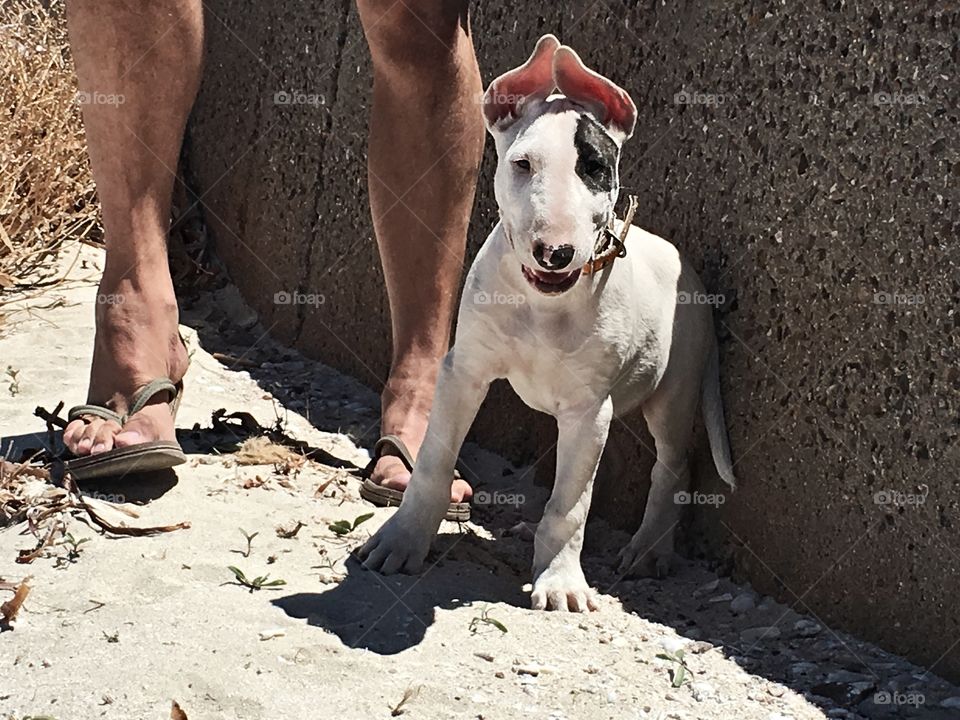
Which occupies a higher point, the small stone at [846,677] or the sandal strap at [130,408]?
the sandal strap at [130,408]

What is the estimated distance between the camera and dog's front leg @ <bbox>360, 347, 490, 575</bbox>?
7.99 ft

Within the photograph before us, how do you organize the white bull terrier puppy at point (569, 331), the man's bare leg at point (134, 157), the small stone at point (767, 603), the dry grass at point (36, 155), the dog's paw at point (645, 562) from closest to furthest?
the white bull terrier puppy at point (569, 331) → the small stone at point (767, 603) → the dog's paw at point (645, 562) → the man's bare leg at point (134, 157) → the dry grass at point (36, 155)

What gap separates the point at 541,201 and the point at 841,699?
0.92 meters

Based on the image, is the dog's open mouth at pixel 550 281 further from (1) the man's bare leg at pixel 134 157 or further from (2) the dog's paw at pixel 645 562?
(1) the man's bare leg at pixel 134 157

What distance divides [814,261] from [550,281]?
1.92 feet

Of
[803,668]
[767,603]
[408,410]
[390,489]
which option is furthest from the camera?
[408,410]

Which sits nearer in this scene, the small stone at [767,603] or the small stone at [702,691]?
the small stone at [702,691]

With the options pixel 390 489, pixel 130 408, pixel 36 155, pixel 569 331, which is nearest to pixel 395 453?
pixel 390 489

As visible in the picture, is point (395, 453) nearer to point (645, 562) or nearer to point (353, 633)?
point (645, 562)

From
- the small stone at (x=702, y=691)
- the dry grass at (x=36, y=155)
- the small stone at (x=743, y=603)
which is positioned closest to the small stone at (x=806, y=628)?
the small stone at (x=743, y=603)

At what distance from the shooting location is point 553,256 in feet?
6.81

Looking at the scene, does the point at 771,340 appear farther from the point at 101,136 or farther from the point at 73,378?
the point at 73,378

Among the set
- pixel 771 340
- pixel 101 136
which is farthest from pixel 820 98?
pixel 101 136

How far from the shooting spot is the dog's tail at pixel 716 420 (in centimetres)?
263
